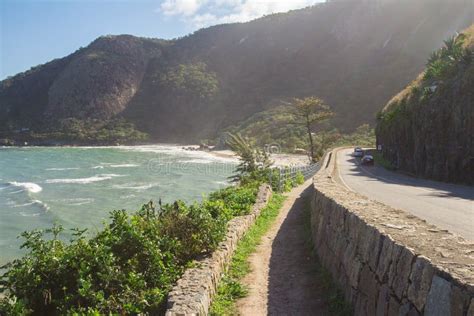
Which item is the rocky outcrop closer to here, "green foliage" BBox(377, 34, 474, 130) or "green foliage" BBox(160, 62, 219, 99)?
"green foliage" BBox(160, 62, 219, 99)

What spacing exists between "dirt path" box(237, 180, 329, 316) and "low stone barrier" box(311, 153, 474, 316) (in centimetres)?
61

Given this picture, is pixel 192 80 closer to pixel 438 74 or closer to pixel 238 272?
pixel 438 74

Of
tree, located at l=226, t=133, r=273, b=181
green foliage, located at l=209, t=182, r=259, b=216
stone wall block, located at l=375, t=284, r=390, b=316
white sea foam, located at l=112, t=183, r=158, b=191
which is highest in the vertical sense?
tree, located at l=226, t=133, r=273, b=181

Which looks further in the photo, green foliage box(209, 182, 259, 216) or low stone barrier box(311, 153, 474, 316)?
green foliage box(209, 182, 259, 216)

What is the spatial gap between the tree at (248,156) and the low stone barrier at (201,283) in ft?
37.1

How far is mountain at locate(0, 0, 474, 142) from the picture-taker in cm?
9550

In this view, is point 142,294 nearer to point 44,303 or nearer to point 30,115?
point 44,303

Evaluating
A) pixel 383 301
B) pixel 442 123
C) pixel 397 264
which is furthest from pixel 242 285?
pixel 442 123

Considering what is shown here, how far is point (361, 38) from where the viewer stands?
121 meters

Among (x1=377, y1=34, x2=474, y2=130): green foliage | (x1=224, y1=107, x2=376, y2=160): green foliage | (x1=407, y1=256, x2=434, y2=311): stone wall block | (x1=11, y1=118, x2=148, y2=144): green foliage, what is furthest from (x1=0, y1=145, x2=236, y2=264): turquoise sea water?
(x1=11, y1=118, x2=148, y2=144): green foliage

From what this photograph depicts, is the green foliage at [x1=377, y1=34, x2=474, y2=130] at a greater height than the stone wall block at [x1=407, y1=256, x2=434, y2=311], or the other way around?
the green foliage at [x1=377, y1=34, x2=474, y2=130]

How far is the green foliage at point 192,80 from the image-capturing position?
138m

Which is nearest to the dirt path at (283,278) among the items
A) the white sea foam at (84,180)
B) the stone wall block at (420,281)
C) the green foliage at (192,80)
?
the stone wall block at (420,281)

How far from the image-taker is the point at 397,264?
3918 millimetres
